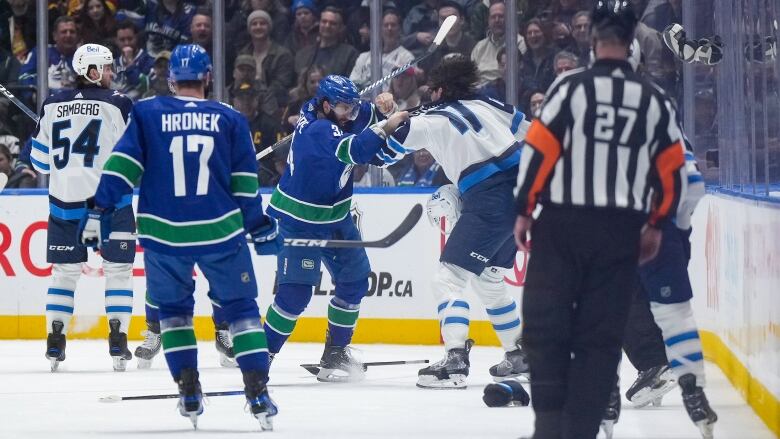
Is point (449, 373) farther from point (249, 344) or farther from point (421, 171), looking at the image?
point (421, 171)

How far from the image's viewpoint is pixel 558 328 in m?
3.42

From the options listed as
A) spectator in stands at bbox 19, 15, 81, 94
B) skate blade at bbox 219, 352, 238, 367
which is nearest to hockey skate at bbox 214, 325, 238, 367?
skate blade at bbox 219, 352, 238, 367

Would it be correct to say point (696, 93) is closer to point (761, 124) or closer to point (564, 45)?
point (564, 45)

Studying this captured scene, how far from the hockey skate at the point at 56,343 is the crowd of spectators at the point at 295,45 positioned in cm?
217

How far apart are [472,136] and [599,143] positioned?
2.13m

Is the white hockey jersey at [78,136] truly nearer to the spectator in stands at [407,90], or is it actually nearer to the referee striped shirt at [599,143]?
the spectator in stands at [407,90]

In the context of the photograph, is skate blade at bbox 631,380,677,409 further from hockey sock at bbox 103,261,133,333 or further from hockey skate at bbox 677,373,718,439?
hockey sock at bbox 103,261,133,333

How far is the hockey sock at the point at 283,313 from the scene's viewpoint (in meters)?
5.85

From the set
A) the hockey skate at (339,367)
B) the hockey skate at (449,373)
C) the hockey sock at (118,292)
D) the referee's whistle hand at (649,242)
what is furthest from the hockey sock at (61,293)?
the referee's whistle hand at (649,242)

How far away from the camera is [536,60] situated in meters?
7.68

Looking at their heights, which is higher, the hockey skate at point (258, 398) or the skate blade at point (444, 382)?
the hockey skate at point (258, 398)

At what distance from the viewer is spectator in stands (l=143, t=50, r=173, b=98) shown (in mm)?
8984

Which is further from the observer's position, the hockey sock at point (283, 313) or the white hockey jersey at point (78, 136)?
the white hockey jersey at point (78, 136)

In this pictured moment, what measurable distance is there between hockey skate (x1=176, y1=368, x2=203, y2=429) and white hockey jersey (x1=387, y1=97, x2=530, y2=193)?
4.66ft
